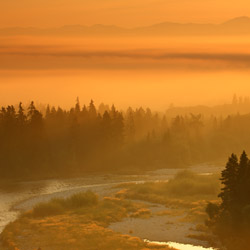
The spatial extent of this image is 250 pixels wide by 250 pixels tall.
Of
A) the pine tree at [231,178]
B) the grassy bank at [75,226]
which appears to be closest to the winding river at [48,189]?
the grassy bank at [75,226]

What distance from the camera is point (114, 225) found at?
77.8m

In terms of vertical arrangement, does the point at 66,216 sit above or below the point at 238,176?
below

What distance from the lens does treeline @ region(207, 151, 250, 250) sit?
6078 centimetres

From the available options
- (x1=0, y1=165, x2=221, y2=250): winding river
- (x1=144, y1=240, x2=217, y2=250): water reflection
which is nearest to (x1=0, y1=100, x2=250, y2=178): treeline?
(x1=0, y1=165, x2=221, y2=250): winding river

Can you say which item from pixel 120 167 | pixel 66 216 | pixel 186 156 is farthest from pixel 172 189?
pixel 186 156

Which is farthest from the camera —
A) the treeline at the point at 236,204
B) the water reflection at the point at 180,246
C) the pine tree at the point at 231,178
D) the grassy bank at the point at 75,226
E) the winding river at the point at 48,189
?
the winding river at the point at 48,189

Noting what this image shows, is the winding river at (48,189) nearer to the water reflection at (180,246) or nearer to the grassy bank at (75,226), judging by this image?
the grassy bank at (75,226)

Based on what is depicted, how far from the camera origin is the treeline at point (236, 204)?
60.8 m

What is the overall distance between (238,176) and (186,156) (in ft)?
375

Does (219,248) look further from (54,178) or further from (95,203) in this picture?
(54,178)

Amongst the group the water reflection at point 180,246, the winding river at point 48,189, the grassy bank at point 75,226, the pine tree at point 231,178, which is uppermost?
the pine tree at point 231,178

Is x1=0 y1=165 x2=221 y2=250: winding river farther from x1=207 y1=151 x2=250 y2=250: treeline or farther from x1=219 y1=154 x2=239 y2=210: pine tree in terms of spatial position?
x1=219 y1=154 x2=239 y2=210: pine tree

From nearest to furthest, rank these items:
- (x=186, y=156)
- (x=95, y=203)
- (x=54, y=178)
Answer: (x=95, y=203)
(x=54, y=178)
(x=186, y=156)

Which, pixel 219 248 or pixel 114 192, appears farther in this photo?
pixel 114 192
